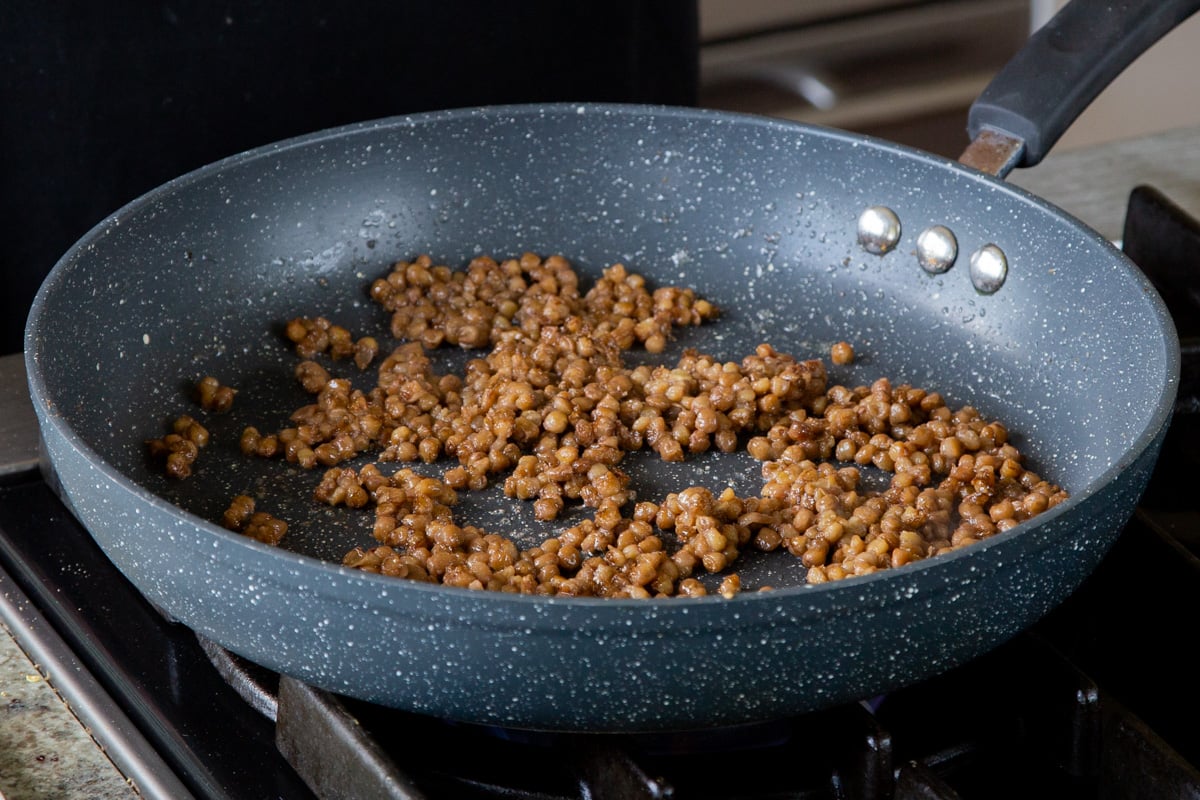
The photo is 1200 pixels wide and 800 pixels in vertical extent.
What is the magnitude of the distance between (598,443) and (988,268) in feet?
1.35

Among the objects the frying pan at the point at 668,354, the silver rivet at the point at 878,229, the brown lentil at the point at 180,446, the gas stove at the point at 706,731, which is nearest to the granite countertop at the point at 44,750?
the gas stove at the point at 706,731

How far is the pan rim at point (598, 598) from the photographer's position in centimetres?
72

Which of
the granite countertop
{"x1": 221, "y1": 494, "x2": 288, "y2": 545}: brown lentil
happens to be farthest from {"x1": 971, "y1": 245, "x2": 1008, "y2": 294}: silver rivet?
the granite countertop

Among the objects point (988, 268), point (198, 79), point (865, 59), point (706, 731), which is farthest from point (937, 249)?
point (865, 59)

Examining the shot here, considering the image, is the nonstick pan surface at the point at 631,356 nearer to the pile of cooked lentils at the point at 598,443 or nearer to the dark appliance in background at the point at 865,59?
the pile of cooked lentils at the point at 598,443

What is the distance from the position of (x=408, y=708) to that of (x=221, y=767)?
146 mm

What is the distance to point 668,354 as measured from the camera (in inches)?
53.0

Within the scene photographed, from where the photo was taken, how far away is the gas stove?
0.83m

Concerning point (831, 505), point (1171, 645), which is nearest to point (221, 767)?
point (831, 505)

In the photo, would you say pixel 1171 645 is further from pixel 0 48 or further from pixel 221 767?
pixel 0 48

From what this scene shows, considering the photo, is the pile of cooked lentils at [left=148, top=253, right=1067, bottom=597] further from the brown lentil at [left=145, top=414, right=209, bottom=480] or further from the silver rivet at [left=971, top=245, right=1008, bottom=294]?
the silver rivet at [left=971, top=245, right=1008, bottom=294]

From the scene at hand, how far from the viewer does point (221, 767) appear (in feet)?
2.86

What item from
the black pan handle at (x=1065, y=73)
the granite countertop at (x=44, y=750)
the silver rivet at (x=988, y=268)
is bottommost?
the granite countertop at (x=44, y=750)

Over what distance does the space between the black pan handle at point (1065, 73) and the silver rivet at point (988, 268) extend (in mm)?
75
